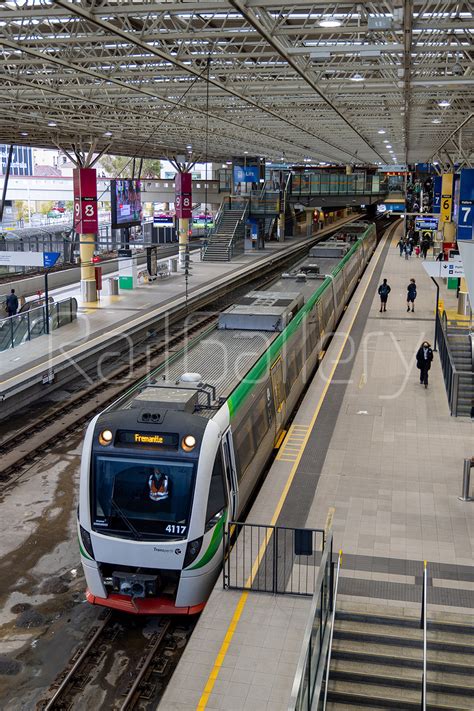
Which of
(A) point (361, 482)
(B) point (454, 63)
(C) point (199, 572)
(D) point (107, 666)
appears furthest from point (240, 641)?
(B) point (454, 63)

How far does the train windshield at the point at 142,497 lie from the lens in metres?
9.59

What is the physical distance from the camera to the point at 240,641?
8.73m

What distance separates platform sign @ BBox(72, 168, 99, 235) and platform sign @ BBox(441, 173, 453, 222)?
20.4m

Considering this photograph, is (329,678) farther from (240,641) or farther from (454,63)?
(454,63)

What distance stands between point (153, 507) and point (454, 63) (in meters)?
14.5

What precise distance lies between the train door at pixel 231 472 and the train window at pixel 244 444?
0.33 m

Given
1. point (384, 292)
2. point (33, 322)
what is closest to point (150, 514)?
point (33, 322)

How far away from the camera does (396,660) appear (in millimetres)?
8906

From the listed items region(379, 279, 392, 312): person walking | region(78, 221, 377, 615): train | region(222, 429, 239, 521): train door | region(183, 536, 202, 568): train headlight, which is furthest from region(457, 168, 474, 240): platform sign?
region(183, 536, 202, 568): train headlight

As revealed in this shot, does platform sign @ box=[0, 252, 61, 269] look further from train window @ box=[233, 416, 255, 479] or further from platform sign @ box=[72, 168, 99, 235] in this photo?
train window @ box=[233, 416, 255, 479]

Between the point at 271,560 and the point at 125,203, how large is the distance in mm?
31708

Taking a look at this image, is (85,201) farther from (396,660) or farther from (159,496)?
Answer: (396,660)

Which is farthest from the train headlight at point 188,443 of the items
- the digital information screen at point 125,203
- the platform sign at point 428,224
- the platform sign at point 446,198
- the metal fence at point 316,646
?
the platform sign at point 428,224

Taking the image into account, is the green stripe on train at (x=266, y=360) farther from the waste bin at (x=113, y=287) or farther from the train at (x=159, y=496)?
the waste bin at (x=113, y=287)
